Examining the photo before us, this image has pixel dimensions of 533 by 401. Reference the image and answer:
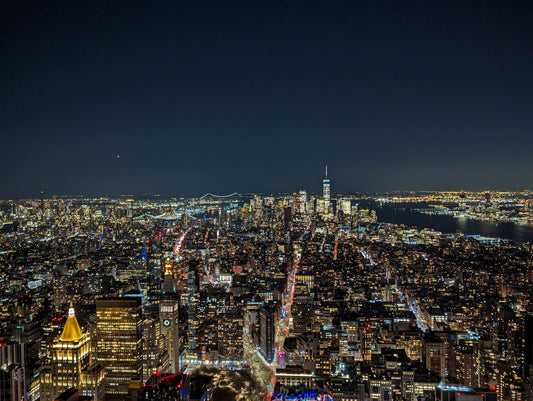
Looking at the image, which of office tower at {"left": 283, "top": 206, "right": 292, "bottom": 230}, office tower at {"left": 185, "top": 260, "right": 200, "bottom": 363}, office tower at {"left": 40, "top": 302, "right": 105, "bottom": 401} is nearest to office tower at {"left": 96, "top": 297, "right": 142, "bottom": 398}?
office tower at {"left": 40, "top": 302, "right": 105, "bottom": 401}

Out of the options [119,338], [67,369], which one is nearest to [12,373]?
[67,369]

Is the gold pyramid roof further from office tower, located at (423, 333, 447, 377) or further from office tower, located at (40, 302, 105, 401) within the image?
office tower, located at (423, 333, 447, 377)

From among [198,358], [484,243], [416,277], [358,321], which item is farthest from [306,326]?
[484,243]

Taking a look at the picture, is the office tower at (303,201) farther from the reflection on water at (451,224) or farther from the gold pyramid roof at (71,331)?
the gold pyramid roof at (71,331)

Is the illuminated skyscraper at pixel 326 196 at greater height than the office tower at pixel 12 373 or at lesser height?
greater

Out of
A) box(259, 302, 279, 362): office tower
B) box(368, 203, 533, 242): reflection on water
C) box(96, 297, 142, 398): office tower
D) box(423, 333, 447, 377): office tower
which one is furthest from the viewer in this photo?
box(368, 203, 533, 242): reflection on water

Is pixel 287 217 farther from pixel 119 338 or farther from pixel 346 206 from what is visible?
pixel 119 338

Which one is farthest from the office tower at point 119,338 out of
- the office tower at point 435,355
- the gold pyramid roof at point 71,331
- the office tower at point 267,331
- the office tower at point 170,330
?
the office tower at point 435,355
